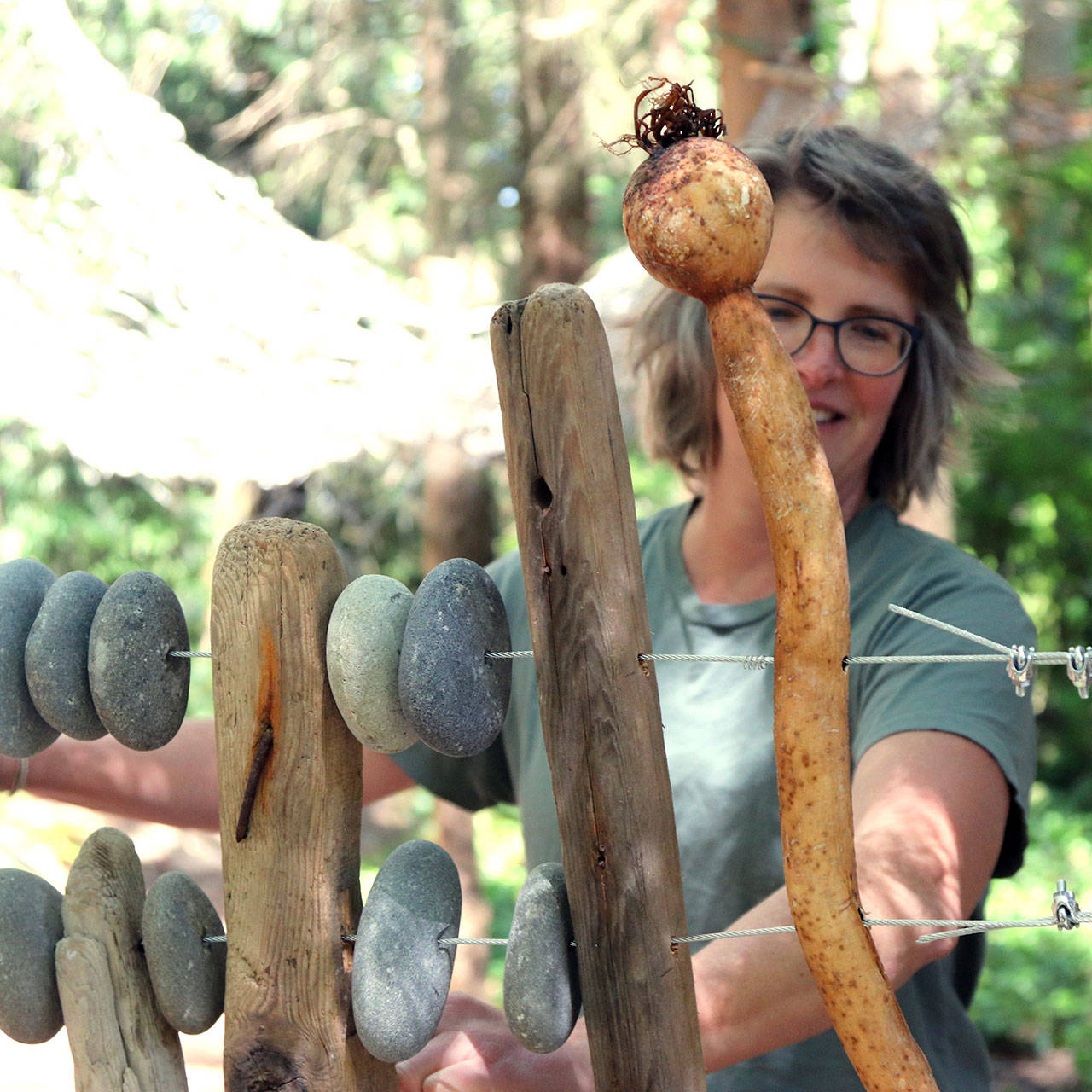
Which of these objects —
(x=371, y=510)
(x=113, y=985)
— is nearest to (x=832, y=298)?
(x=113, y=985)

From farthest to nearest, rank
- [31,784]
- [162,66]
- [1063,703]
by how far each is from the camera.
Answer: [1063,703] < [162,66] < [31,784]

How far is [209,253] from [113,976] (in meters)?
1.75

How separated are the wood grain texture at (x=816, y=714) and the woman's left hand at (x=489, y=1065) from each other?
231mm

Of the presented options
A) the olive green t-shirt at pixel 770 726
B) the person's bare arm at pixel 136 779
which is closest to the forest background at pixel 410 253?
the olive green t-shirt at pixel 770 726

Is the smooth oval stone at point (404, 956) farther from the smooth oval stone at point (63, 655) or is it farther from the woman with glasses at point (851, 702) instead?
the smooth oval stone at point (63, 655)

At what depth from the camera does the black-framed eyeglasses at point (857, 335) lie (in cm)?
122

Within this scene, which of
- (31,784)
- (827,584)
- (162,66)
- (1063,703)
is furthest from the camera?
(1063,703)

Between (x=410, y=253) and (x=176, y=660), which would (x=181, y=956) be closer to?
(x=176, y=660)

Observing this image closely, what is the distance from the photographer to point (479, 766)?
1.48m

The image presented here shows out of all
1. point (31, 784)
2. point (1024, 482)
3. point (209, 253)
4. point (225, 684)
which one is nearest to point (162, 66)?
point (209, 253)

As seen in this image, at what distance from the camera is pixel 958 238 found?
1.33 metres

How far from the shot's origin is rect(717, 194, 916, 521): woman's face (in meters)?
1.22

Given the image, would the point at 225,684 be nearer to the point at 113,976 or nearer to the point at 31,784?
the point at 113,976

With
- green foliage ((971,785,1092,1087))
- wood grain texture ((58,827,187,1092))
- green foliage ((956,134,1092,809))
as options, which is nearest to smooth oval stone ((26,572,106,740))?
wood grain texture ((58,827,187,1092))
